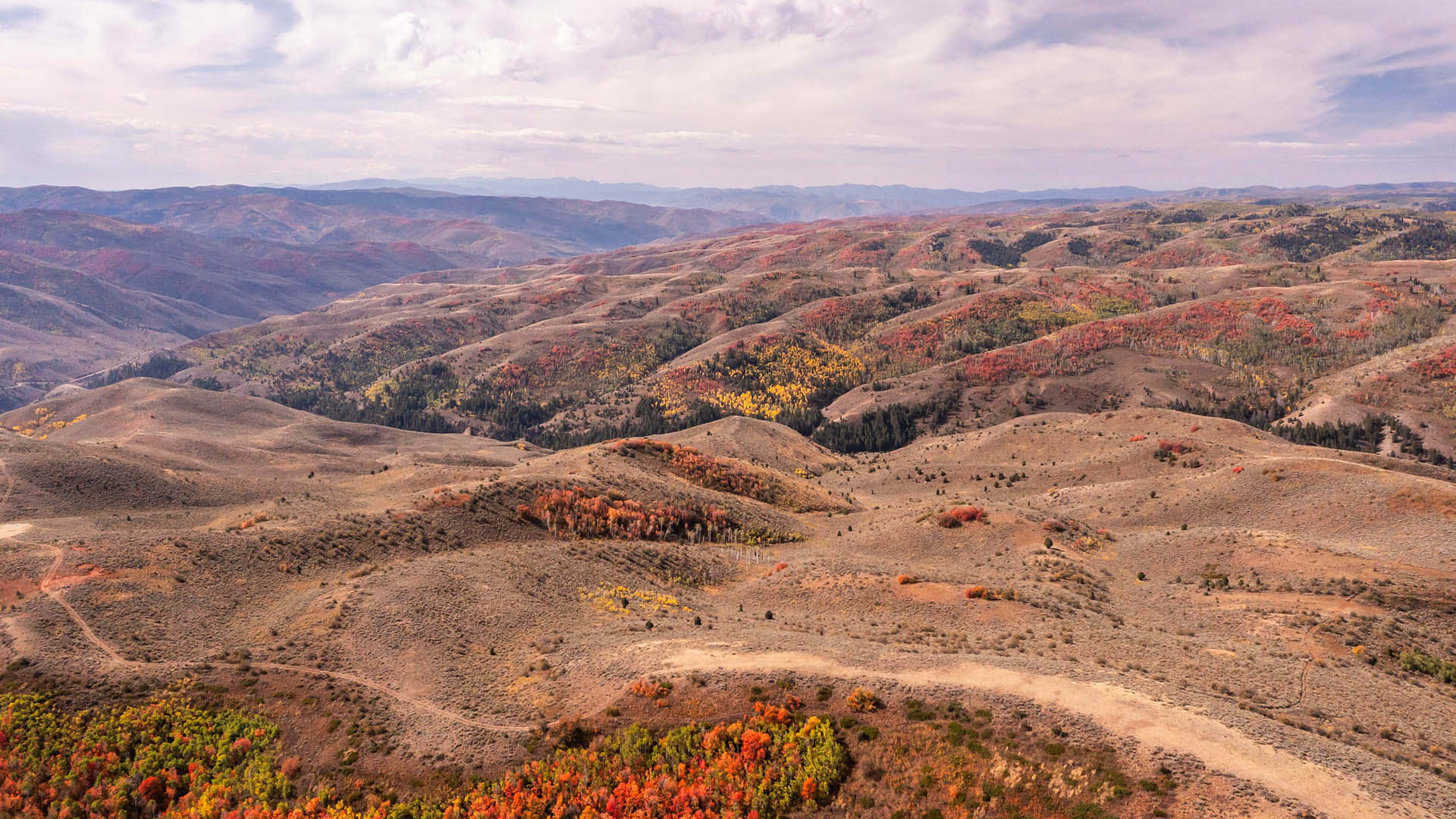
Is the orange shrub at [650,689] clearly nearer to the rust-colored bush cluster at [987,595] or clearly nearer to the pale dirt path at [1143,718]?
the pale dirt path at [1143,718]

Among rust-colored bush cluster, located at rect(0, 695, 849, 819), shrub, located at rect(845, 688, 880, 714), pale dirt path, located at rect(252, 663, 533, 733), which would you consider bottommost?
pale dirt path, located at rect(252, 663, 533, 733)

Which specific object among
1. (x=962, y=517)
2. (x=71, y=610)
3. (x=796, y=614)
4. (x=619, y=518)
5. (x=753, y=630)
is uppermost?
(x=71, y=610)

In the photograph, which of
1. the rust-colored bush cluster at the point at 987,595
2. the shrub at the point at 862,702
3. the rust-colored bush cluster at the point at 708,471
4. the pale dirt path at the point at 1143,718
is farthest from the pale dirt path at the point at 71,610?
the rust-colored bush cluster at the point at 708,471

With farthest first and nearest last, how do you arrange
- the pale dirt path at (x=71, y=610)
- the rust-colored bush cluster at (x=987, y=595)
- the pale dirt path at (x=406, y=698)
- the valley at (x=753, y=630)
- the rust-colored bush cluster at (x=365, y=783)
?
the rust-colored bush cluster at (x=987, y=595) < the pale dirt path at (x=71, y=610) < the pale dirt path at (x=406, y=698) < the valley at (x=753, y=630) < the rust-colored bush cluster at (x=365, y=783)

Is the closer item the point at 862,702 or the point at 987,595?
the point at 862,702

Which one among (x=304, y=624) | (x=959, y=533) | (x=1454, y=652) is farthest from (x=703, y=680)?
(x=1454, y=652)

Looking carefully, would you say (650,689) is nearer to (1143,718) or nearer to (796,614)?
(796,614)

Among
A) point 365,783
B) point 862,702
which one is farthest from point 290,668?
point 862,702

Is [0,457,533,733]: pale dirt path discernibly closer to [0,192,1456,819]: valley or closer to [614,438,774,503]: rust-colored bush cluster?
[0,192,1456,819]: valley

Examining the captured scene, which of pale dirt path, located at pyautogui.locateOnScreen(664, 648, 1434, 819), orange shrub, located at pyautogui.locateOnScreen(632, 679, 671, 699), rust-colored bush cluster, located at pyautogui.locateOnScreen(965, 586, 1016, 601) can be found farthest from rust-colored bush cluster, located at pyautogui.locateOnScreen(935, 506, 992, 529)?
Answer: orange shrub, located at pyautogui.locateOnScreen(632, 679, 671, 699)

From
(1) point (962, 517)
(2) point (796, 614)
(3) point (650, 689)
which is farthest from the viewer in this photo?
(1) point (962, 517)
